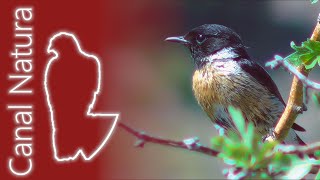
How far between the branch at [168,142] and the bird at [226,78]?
1128 millimetres

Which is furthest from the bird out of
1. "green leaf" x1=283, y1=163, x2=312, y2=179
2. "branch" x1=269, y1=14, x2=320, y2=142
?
"green leaf" x1=283, y1=163, x2=312, y2=179

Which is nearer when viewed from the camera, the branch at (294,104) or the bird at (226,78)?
the branch at (294,104)

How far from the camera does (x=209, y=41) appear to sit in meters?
1.92

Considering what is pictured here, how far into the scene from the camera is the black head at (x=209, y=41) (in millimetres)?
1891

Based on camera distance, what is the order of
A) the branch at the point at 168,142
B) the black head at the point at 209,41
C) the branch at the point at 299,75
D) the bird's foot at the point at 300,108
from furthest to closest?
1. the black head at the point at 209,41
2. the bird's foot at the point at 300,108
3. the branch at the point at 299,75
4. the branch at the point at 168,142

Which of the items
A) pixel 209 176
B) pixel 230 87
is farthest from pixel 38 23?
pixel 230 87

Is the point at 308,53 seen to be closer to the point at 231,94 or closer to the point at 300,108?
the point at 300,108

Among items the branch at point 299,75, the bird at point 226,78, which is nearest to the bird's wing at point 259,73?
the bird at point 226,78

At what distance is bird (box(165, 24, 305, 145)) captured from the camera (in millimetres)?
1777

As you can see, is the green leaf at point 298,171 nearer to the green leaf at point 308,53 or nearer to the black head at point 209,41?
the green leaf at point 308,53

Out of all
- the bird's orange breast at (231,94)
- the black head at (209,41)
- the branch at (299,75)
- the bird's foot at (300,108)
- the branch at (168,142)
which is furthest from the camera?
the black head at (209,41)

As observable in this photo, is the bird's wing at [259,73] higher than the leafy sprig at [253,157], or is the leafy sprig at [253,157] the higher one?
the leafy sprig at [253,157]

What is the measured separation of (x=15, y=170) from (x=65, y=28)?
0.86m

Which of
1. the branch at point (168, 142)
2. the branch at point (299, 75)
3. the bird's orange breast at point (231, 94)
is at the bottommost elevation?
the bird's orange breast at point (231, 94)
